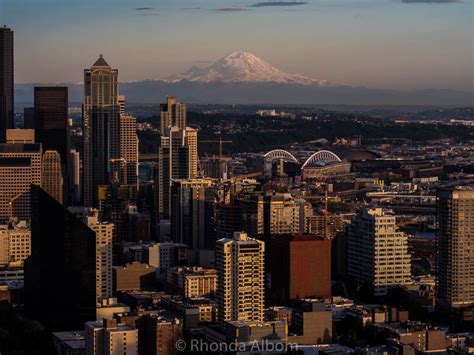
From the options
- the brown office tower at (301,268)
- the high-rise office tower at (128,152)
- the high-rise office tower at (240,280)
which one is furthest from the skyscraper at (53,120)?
the high-rise office tower at (240,280)

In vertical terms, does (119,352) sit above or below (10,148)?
below

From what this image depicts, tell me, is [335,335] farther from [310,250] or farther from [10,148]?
[10,148]

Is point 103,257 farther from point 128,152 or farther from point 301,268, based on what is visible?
point 128,152

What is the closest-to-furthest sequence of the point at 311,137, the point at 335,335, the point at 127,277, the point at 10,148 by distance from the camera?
the point at 335,335, the point at 127,277, the point at 10,148, the point at 311,137

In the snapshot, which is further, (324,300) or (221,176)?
(221,176)

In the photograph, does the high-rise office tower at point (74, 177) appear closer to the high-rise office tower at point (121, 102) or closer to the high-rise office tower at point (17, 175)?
the high-rise office tower at point (17, 175)

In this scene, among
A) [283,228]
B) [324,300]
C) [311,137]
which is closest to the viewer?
[324,300]

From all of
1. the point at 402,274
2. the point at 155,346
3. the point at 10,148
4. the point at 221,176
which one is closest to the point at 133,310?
the point at 155,346
